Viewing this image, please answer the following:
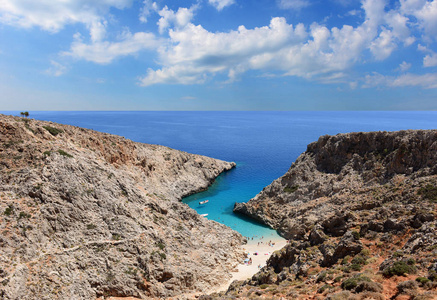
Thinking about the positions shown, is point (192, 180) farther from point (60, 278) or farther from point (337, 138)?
point (60, 278)

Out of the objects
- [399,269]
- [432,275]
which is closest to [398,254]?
[399,269]

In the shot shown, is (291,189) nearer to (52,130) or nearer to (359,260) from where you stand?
(359,260)

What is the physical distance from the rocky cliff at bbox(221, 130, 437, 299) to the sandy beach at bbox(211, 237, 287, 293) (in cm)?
313

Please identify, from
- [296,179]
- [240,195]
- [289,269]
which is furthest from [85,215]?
[240,195]

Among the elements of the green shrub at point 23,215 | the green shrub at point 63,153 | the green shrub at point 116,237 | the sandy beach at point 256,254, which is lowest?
the sandy beach at point 256,254

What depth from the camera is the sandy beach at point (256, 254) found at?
35188 mm

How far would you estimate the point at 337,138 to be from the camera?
5353cm

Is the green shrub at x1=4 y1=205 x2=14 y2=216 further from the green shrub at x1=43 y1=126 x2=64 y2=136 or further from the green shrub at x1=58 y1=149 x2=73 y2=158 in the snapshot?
the green shrub at x1=43 y1=126 x2=64 y2=136

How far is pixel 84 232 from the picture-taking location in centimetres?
2856

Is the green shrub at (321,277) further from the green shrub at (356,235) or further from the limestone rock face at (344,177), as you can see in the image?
the limestone rock face at (344,177)

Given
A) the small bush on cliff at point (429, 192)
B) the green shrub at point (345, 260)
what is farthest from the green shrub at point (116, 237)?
the small bush on cliff at point (429, 192)

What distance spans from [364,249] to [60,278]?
27447 mm

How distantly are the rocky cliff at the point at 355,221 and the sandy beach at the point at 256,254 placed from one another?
10.3 feet

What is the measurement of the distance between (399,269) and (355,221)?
10368mm
